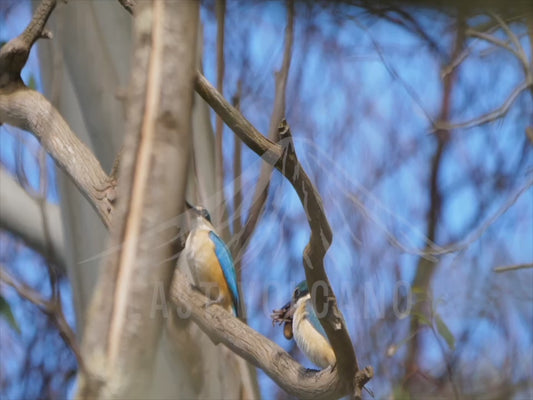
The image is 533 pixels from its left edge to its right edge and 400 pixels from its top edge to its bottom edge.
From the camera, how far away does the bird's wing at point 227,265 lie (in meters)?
1.28

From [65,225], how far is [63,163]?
0.16m

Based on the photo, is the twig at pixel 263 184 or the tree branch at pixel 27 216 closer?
the twig at pixel 263 184

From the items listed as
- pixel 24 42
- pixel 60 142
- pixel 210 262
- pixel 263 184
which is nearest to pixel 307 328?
pixel 263 184

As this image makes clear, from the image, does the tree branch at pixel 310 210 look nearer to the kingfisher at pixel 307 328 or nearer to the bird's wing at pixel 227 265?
the kingfisher at pixel 307 328

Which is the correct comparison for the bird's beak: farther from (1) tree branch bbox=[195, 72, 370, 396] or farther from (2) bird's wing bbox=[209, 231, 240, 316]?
(1) tree branch bbox=[195, 72, 370, 396]

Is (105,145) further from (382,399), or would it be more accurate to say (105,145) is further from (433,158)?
(433,158)

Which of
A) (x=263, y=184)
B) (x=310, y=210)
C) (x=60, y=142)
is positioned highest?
(x=60, y=142)

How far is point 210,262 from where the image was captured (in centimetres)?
130

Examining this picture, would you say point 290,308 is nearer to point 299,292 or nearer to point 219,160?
point 299,292

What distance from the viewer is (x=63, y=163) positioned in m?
0.97

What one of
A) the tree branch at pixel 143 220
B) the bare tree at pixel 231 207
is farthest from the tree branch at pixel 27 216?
the tree branch at pixel 143 220

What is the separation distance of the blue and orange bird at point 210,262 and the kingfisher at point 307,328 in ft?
0.56

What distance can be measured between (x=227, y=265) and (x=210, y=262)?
0.03 meters

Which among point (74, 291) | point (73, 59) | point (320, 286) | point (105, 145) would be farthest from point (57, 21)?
point (320, 286)
